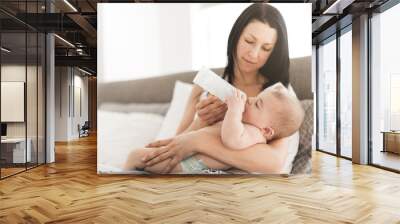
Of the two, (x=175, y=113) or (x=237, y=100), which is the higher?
(x=237, y=100)

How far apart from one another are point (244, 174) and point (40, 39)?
4806mm

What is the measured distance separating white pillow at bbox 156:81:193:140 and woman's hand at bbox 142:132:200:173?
0.38 ft

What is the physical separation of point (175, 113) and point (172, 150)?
60cm

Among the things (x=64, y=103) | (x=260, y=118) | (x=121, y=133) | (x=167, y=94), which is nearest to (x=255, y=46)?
(x=260, y=118)

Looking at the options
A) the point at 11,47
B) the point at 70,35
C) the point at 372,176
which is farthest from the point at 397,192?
the point at 70,35

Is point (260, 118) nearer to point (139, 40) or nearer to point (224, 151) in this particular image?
point (224, 151)

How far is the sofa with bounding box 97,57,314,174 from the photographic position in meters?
6.36

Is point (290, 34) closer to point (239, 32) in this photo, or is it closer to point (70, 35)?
point (239, 32)

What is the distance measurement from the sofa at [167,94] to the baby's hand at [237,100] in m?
0.49

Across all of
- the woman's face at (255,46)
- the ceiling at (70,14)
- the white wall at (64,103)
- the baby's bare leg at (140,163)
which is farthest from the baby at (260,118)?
the white wall at (64,103)

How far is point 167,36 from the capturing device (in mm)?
6449

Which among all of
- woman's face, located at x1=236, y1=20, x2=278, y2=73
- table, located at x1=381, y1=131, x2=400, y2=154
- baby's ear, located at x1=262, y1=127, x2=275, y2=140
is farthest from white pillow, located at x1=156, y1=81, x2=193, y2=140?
table, located at x1=381, y1=131, x2=400, y2=154

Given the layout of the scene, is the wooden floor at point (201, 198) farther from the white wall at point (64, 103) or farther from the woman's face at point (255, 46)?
the white wall at point (64, 103)

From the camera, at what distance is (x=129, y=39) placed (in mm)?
6461
